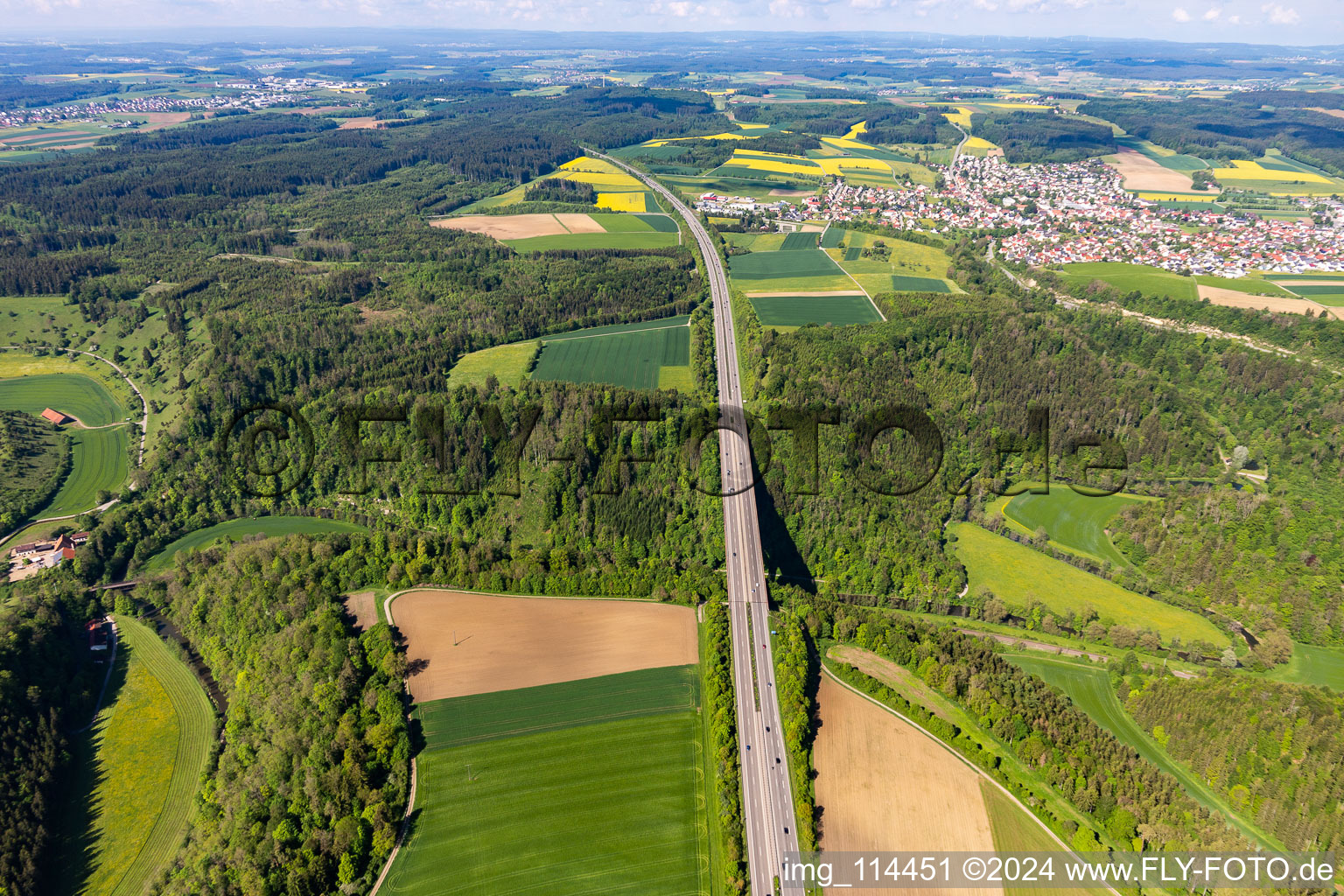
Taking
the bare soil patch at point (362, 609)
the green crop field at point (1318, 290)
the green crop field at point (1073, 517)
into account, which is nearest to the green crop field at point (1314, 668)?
the green crop field at point (1073, 517)

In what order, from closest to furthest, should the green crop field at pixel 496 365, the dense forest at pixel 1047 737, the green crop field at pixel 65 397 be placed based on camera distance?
the dense forest at pixel 1047 737
the green crop field at pixel 496 365
the green crop field at pixel 65 397

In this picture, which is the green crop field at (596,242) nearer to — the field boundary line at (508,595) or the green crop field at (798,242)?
the green crop field at (798,242)

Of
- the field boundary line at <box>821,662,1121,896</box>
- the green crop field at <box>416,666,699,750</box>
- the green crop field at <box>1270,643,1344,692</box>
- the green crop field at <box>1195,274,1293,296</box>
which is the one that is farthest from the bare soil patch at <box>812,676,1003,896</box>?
the green crop field at <box>1195,274,1293,296</box>

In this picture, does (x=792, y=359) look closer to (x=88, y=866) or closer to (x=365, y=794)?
(x=365, y=794)

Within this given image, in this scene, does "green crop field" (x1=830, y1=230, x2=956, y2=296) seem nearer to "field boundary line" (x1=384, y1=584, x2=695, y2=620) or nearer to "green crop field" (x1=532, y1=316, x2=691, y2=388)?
"green crop field" (x1=532, y1=316, x2=691, y2=388)

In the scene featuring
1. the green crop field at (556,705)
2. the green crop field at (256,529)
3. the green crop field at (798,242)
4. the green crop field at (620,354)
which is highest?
the green crop field at (798,242)

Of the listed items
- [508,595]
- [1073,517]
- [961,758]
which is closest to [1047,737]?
[961,758]

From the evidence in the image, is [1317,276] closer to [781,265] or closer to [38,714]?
[781,265]
